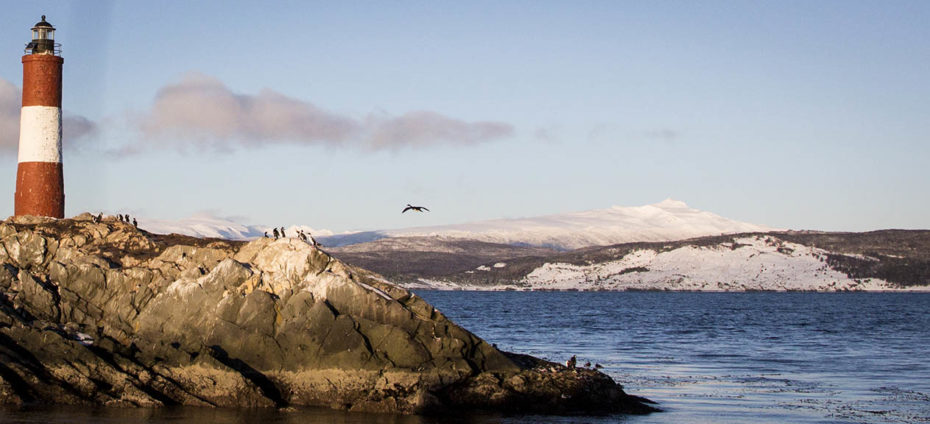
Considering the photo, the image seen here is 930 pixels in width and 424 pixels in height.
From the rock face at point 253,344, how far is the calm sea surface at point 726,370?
966 millimetres

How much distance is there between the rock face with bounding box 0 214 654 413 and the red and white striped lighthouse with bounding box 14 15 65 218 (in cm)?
1047

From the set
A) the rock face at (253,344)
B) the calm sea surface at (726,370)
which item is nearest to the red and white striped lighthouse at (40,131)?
the rock face at (253,344)

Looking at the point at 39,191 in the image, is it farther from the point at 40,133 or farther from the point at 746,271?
the point at 746,271

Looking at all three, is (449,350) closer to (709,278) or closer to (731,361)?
(731,361)

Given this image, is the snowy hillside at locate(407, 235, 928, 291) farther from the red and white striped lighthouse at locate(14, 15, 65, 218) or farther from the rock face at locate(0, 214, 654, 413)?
the rock face at locate(0, 214, 654, 413)

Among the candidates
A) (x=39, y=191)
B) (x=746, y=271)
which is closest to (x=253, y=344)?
(x=39, y=191)

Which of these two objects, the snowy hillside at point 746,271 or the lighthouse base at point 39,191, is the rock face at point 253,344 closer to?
the lighthouse base at point 39,191

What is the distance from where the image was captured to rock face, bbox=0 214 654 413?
28.4m

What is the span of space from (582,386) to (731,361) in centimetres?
1651

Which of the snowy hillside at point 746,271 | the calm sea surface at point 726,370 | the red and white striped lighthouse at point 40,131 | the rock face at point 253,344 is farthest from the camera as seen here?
the snowy hillside at point 746,271

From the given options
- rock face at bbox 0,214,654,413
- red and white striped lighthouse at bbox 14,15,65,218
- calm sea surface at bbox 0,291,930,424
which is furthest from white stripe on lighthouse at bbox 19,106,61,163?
calm sea surface at bbox 0,291,930,424

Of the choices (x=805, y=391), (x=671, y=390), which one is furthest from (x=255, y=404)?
(x=805, y=391)

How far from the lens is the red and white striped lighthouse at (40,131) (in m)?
42.9

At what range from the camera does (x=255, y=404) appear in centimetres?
2822
